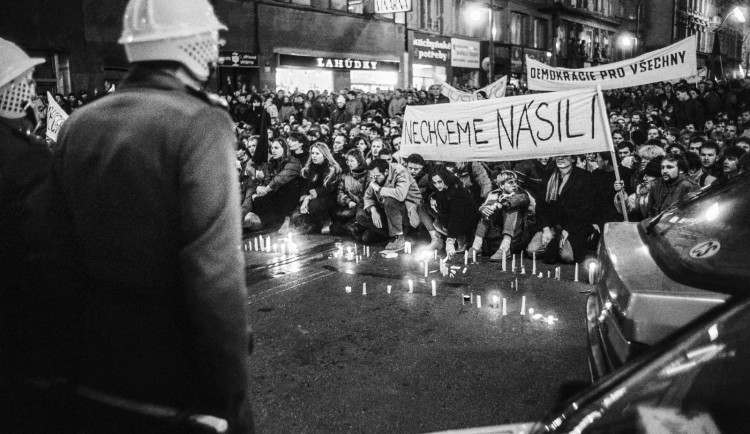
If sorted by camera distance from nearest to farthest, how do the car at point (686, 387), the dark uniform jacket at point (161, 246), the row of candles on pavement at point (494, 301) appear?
the dark uniform jacket at point (161, 246) → the car at point (686, 387) → the row of candles on pavement at point (494, 301)

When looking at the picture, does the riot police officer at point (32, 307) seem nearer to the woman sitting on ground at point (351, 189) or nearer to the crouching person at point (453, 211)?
the crouching person at point (453, 211)

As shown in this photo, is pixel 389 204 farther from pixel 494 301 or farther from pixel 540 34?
pixel 540 34

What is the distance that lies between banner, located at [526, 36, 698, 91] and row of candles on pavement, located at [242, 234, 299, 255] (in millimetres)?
5306

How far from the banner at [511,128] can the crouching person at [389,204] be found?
0.58m

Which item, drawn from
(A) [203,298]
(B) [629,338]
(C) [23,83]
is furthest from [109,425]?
(B) [629,338]

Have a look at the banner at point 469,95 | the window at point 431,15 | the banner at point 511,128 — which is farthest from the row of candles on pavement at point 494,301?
the window at point 431,15

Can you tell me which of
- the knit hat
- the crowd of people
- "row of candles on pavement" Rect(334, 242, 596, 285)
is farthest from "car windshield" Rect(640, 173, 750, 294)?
the knit hat

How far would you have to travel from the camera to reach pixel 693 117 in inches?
656

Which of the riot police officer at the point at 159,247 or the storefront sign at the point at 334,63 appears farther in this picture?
the storefront sign at the point at 334,63

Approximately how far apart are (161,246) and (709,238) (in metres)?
2.84

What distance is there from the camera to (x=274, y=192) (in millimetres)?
11078

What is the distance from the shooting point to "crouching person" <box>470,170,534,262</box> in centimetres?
852

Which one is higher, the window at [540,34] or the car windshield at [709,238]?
the window at [540,34]

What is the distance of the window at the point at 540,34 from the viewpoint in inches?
1788
